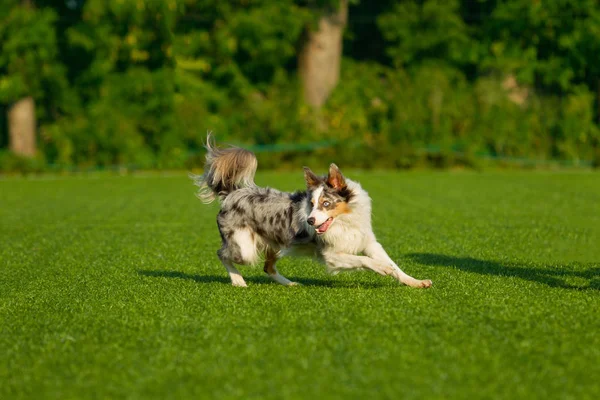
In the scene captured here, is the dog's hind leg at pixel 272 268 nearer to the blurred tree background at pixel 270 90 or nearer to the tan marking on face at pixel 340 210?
the tan marking on face at pixel 340 210

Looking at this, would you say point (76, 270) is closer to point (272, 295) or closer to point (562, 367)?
point (272, 295)

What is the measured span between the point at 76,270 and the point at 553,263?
5183 millimetres

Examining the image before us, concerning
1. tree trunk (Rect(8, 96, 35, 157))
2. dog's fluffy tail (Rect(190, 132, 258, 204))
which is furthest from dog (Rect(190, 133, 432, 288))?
tree trunk (Rect(8, 96, 35, 157))

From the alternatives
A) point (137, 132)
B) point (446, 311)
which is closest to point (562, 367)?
point (446, 311)

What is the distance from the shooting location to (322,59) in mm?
35625

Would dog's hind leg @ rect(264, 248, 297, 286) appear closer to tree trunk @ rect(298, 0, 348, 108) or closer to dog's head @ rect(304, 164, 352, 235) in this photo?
dog's head @ rect(304, 164, 352, 235)

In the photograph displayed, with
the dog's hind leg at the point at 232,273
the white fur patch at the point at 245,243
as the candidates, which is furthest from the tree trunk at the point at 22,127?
the white fur patch at the point at 245,243

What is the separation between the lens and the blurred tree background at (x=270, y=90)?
32.6 m

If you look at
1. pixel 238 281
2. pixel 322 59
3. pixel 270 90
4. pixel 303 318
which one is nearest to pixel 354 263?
pixel 238 281

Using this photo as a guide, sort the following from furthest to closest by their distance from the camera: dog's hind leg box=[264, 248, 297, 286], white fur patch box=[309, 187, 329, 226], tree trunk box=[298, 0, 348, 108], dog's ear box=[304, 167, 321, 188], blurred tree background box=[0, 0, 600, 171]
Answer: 1. tree trunk box=[298, 0, 348, 108]
2. blurred tree background box=[0, 0, 600, 171]
3. dog's hind leg box=[264, 248, 297, 286]
4. dog's ear box=[304, 167, 321, 188]
5. white fur patch box=[309, 187, 329, 226]

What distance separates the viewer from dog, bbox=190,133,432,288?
28.1 feet

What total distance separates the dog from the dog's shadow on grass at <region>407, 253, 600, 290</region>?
49.8 inches

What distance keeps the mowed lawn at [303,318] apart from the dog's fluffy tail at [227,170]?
0.95 m

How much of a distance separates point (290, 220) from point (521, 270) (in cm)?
261
